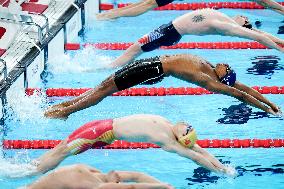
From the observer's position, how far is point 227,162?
6.47 meters

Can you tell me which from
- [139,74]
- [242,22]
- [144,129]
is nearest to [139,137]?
[144,129]

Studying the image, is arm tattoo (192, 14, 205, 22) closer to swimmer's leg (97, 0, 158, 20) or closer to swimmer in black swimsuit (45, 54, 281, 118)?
swimmer in black swimsuit (45, 54, 281, 118)

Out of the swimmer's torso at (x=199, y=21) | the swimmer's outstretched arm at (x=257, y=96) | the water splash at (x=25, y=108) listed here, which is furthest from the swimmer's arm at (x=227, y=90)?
the water splash at (x=25, y=108)

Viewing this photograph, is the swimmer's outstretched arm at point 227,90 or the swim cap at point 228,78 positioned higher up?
the swim cap at point 228,78

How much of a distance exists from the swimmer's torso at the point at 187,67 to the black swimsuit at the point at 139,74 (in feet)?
0.23

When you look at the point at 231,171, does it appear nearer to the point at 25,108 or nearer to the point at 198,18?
the point at 198,18

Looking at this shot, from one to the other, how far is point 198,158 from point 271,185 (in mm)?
746

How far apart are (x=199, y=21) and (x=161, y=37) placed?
1.23ft

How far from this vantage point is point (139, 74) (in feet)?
22.0

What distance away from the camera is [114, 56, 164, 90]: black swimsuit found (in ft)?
21.9

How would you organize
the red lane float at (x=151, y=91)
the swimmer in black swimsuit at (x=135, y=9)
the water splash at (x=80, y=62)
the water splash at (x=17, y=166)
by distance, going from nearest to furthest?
the water splash at (x=17, y=166), the red lane float at (x=151, y=91), the water splash at (x=80, y=62), the swimmer in black swimsuit at (x=135, y=9)

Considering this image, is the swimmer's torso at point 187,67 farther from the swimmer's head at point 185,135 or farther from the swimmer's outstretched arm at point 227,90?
the swimmer's head at point 185,135

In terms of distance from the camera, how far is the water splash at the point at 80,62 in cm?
835

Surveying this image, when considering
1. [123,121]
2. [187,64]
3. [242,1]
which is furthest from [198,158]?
[242,1]
